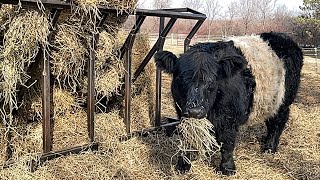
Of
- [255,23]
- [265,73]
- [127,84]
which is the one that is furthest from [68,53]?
[255,23]

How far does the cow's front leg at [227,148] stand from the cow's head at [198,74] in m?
0.56

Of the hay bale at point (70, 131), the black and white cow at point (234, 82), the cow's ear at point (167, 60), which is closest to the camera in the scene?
the black and white cow at point (234, 82)

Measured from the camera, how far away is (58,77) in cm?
456

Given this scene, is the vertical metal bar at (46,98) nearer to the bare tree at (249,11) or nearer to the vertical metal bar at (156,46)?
the vertical metal bar at (156,46)

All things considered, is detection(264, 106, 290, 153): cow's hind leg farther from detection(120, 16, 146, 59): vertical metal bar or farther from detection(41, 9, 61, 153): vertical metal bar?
detection(41, 9, 61, 153): vertical metal bar

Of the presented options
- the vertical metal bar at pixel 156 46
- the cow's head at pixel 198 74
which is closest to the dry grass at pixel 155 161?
the vertical metal bar at pixel 156 46

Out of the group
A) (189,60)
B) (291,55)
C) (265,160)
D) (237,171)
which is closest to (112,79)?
(189,60)

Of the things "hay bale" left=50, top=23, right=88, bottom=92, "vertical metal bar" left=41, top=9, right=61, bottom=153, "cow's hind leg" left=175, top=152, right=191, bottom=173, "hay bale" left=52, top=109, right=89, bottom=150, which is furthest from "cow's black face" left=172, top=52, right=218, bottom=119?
"hay bale" left=52, top=109, right=89, bottom=150

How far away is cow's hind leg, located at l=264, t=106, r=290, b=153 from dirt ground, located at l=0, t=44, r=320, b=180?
0.16 metres

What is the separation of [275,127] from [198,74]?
2.36 metres

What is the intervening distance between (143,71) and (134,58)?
1.00 feet

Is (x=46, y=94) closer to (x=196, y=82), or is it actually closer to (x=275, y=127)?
(x=196, y=82)

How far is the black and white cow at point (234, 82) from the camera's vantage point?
4.10 meters

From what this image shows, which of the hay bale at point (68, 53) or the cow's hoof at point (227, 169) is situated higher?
the hay bale at point (68, 53)
